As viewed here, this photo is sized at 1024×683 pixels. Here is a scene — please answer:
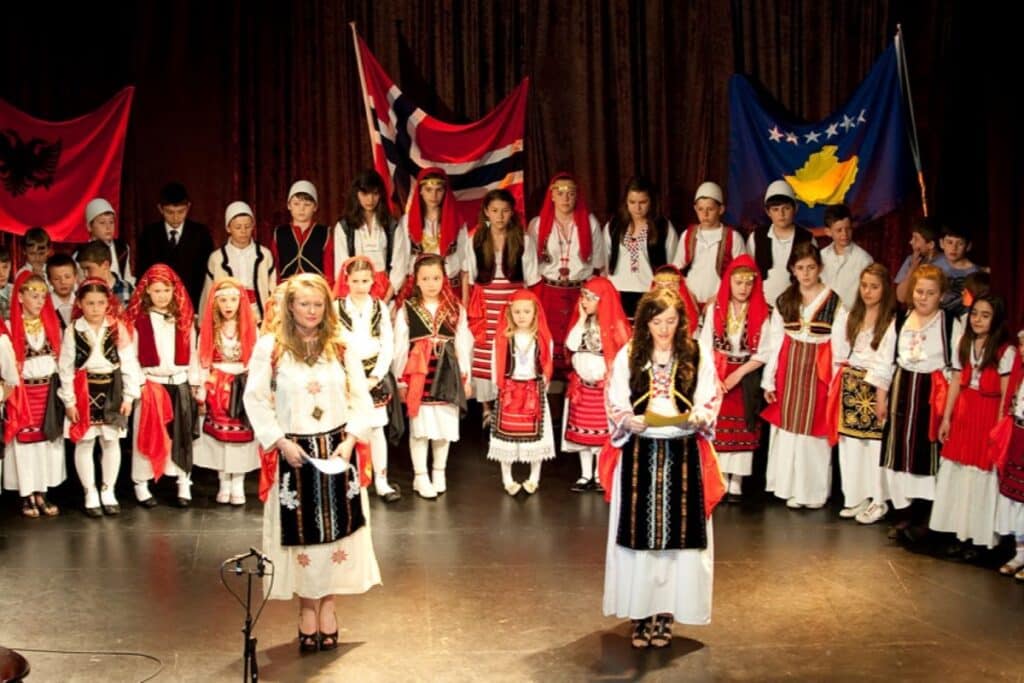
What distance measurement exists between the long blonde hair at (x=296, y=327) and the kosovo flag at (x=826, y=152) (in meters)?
4.48

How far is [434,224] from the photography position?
27.5ft

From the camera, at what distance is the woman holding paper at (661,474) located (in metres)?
5.30

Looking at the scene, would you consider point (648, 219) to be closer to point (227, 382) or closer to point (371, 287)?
point (371, 287)

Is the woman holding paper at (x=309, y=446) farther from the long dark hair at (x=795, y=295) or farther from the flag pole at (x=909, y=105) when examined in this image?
the flag pole at (x=909, y=105)

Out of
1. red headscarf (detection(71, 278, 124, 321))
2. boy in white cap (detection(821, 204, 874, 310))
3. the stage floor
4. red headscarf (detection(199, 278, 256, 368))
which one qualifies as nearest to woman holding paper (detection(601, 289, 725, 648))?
the stage floor

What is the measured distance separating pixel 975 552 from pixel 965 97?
10.6 feet

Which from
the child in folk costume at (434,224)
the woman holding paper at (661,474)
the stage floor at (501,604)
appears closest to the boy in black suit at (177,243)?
the child in folk costume at (434,224)

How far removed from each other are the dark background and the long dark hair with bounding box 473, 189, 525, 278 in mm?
1276

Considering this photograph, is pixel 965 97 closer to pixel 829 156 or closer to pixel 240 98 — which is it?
pixel 829 156

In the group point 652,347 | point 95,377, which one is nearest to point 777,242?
point 652,347

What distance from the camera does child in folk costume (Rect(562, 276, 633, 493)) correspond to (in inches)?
297

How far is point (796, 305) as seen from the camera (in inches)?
292

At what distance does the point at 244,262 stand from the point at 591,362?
6.92 feet

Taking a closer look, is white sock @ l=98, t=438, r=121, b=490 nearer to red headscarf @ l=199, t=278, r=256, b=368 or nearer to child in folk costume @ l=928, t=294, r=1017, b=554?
red headscarf @ l=199, t=278, r=256, b=368
